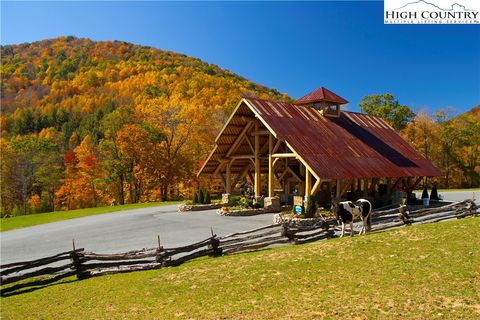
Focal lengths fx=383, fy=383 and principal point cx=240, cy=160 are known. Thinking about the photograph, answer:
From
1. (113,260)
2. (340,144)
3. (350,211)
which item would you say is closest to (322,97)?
(340,144)

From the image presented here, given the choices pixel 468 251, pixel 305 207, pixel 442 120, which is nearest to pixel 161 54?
pixel 442 120

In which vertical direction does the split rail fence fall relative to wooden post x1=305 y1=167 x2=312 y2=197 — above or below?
below

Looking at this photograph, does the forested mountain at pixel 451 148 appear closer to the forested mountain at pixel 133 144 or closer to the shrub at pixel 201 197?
the forested mountain at pixel 133 144

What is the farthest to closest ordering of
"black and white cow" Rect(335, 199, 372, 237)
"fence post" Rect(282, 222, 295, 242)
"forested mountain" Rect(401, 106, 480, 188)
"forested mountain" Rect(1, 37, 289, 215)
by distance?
1. "forested mountain" Rect(401, 106, 480, 188)
2. "forested mountain" Rect(1, 37, 289, 215)
3. "black and white cow" Rect(335, 199, 372, 237)
4. "fence post" Rect(282, 222, 295, 242)

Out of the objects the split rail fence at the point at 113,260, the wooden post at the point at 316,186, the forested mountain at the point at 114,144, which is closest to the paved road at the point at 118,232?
the split rail fence at the point at 113,260

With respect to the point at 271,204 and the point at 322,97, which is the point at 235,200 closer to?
the point at 271,204

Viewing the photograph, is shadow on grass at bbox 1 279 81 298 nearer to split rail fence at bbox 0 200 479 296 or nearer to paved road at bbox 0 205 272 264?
split rail fence at bbox 0 200 479 296

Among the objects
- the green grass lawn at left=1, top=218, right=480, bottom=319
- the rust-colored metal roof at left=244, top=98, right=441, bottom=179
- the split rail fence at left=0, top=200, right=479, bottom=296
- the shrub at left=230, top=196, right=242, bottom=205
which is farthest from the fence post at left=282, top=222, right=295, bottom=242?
the shrub at left=230, top=196, right=242, bottom=205

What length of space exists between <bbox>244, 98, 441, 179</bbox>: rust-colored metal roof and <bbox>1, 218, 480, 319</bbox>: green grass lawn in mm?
9662

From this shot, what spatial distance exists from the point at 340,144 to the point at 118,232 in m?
16.2

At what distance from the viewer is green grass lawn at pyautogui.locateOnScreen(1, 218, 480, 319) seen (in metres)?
8.81

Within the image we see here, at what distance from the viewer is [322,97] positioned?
3147 centimetres

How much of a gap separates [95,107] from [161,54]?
52.8 metres

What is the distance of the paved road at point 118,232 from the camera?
1864 cm
